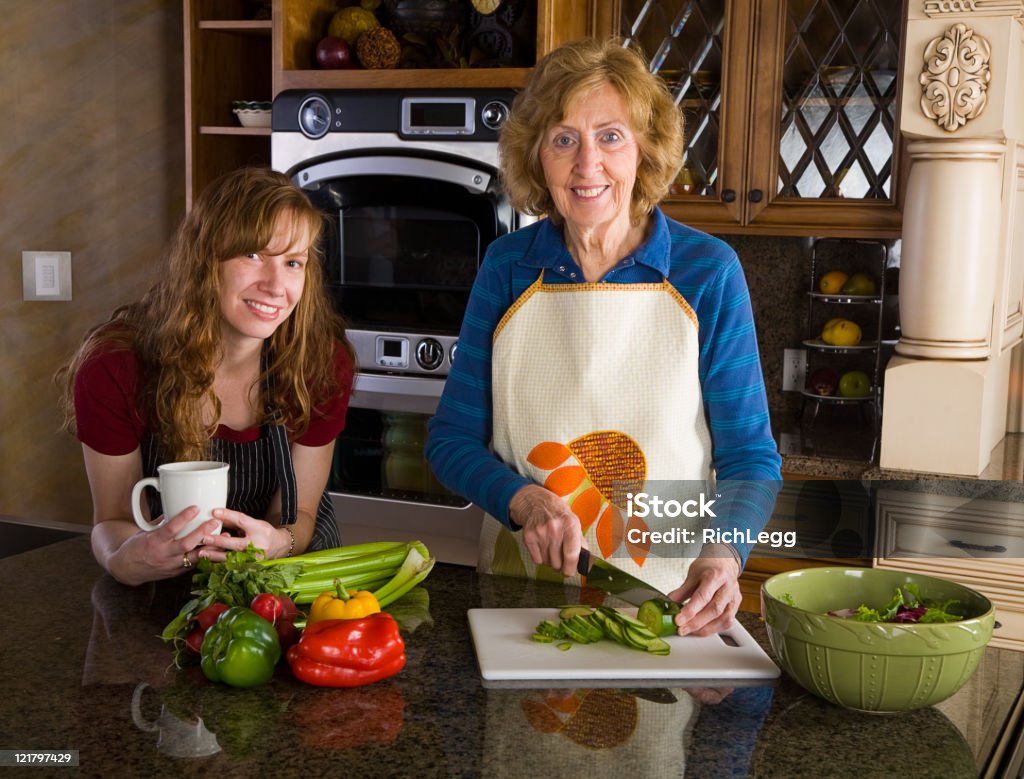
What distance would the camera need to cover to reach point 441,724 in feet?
3.37

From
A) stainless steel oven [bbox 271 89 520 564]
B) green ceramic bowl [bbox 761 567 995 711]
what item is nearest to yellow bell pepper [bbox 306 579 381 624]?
green ceramic bowl [bbox 761 567 995 711]

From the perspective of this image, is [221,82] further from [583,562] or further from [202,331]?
[583,562]

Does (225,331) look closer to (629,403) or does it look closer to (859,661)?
(629,403)

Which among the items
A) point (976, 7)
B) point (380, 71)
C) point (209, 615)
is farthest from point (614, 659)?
point (380, 71)

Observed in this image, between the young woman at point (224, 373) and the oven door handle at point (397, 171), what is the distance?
2.89 ft

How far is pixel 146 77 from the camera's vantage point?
311cm

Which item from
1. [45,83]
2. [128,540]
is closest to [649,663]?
[128,540]

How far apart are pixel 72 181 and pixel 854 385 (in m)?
2.14

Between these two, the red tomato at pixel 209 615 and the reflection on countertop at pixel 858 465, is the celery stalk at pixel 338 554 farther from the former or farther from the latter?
the reflection on countertop at pixel 858 465

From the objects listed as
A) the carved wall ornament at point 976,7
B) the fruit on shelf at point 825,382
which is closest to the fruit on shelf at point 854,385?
the fruit on shelf at point 825,382

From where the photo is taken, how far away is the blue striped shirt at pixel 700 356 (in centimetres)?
154

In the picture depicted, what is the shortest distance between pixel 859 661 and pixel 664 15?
2.09m

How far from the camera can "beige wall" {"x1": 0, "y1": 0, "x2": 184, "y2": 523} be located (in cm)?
277

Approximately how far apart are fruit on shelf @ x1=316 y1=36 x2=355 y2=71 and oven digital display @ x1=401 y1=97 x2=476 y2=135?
0.87ft
